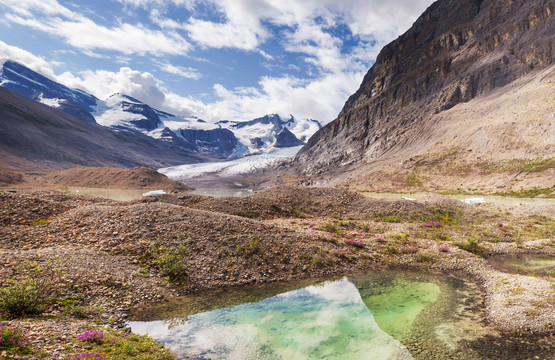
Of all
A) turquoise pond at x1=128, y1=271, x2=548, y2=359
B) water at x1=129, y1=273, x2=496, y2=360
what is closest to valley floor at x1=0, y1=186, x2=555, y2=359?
turquoise pond at x1=128, y1=271, x2=548, y2=359

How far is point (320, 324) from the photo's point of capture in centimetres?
1371

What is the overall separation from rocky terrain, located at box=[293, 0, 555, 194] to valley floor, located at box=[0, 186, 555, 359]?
47.0 metres

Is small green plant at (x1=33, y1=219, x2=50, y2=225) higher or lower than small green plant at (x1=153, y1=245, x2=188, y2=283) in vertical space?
higher

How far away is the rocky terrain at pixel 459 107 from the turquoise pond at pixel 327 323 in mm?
59183

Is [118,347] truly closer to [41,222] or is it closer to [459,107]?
[41,222]

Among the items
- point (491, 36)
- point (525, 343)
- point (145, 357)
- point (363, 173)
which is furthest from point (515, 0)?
point (145, 357)

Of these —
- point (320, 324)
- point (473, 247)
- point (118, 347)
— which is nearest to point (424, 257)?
point (473, 247)

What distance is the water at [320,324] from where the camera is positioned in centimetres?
1151

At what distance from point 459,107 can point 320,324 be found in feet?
414

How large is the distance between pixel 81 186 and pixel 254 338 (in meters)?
135

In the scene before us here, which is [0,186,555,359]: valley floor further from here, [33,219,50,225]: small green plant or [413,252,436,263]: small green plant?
[33,219,50,225]: small green plant

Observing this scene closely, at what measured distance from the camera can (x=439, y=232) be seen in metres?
29.6

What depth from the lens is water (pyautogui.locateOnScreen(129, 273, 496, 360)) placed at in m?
11.5

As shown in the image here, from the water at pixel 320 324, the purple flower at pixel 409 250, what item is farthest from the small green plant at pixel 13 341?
the purple flower at pixel 409 250
